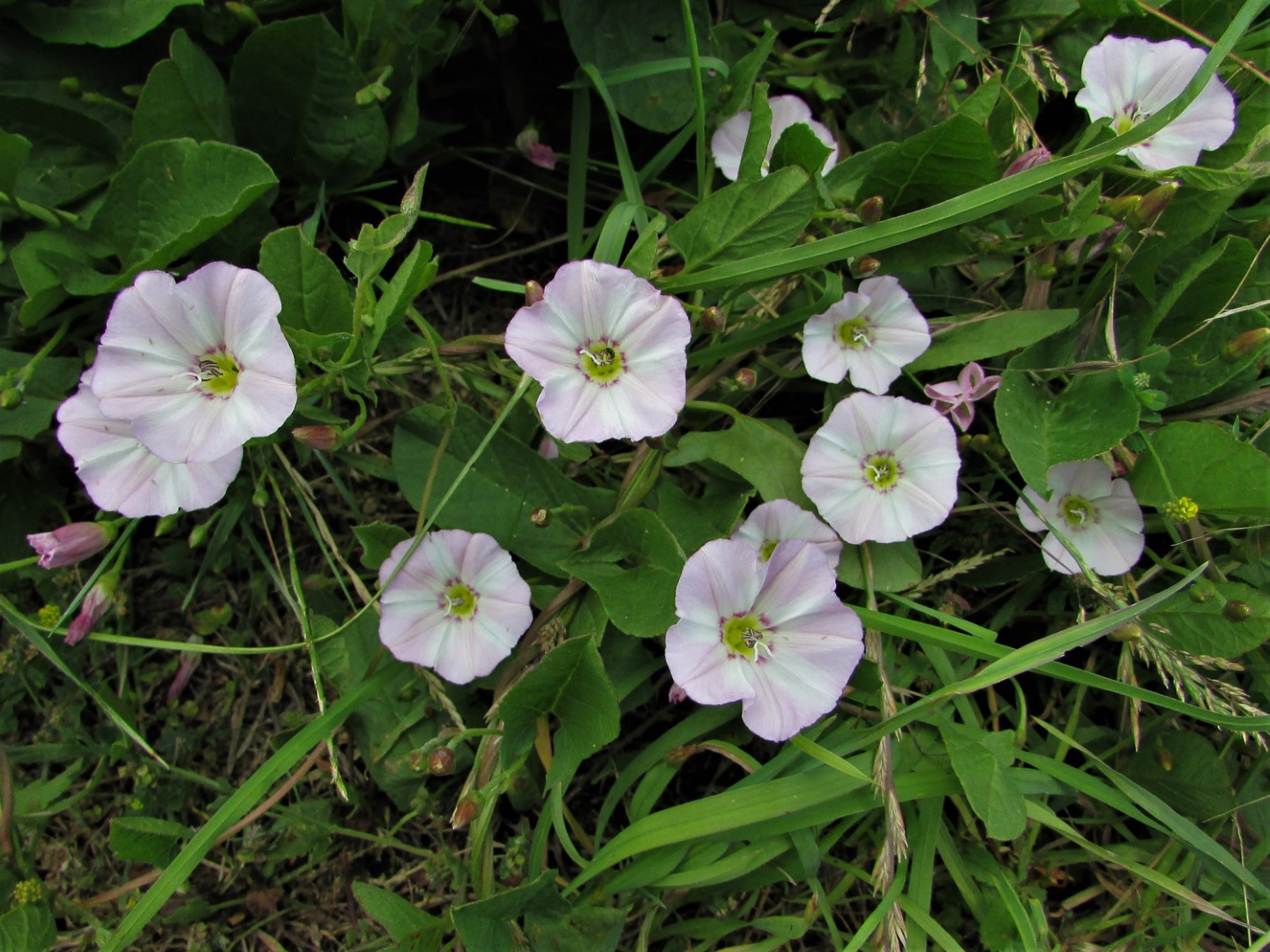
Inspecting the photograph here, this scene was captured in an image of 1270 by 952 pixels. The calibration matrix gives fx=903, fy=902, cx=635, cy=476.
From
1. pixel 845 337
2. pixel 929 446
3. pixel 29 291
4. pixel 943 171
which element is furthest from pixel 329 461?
pixel 943 171

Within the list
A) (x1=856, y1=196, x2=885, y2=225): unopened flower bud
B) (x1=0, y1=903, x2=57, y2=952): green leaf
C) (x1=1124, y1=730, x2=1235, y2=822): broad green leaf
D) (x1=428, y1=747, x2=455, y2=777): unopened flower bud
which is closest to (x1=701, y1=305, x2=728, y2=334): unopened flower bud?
(x1=856, y1=196, x2=885, y2=225): unopened flower bud

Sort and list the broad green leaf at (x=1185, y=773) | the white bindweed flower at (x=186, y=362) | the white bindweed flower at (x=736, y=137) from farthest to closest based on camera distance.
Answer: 1. the white bindweed flower at (x=736, y=137)
2. the broad green leaf at (x=1185, y=773)
3. the white bindweed flower at (x=186, y=362)

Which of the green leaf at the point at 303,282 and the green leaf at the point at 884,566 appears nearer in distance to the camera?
the green leaf at the point at 303,282

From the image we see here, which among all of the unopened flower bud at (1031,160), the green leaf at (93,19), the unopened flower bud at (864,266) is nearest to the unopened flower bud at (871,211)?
the unopened flower bud at (864,266)

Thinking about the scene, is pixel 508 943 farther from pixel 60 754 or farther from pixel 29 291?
pixel 29 291

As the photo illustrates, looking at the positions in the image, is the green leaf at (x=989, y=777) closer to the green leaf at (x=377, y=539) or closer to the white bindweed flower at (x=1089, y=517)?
the white bindweed flower at (x=1089, y=517)

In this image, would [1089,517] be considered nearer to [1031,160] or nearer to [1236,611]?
[1236,611]

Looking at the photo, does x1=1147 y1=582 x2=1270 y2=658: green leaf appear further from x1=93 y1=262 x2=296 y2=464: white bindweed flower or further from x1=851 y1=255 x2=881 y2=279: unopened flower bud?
x1=93 y1=262 x2=296 y2=464: white bindweed flower

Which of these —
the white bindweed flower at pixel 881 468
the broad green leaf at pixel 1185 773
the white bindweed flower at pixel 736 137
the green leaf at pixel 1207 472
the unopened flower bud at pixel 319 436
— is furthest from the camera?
the white bindweed flower at pixel 736 137
